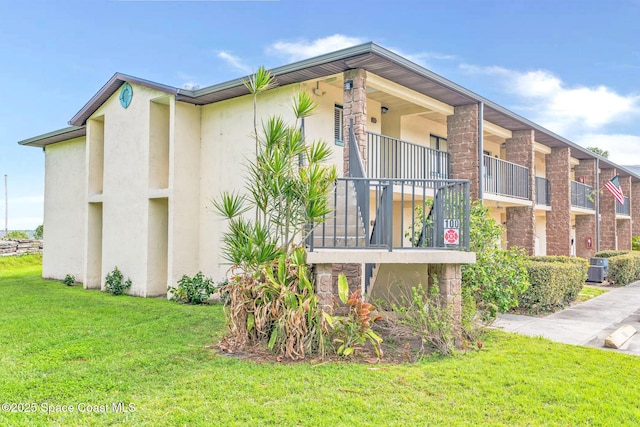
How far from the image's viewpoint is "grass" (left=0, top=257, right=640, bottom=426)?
4500 millimetres

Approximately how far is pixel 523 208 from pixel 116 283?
1448 centimetres

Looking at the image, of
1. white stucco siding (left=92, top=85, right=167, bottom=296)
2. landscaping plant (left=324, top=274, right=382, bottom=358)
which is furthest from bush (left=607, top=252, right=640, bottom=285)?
white stucco siding (left=92, top=85, right=167, bottom=296)

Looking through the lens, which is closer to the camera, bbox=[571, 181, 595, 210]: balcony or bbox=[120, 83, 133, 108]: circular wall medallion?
bbox=[120, 83, 133, 108]: circular wall medallion

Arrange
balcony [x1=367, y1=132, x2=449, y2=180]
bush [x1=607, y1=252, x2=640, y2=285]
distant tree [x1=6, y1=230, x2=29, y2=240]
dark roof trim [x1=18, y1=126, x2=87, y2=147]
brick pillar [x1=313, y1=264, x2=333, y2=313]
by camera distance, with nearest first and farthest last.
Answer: brick pillar [x1=313, y1=264, x2=333, y2=313] → balcony [x1=367, y1=132, x2=449, y2=180] → dark roof trim [x1=18, y1=126, x2=87, y2=147] → bush [x1=607, y1=252, x2=640, y2=285] → distant tree [x1=6, y1=230, x2=29, y2=240]

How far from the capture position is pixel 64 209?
59.4 feet


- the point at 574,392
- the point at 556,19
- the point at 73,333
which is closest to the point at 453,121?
the point at 556,19

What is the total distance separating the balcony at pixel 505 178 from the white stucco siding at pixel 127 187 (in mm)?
10578

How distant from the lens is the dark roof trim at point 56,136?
1677 cm

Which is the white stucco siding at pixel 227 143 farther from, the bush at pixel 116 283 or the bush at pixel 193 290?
the bush at pixel 116 283

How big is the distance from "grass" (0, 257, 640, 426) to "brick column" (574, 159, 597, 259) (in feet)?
59.6

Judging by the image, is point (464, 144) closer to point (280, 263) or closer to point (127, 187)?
point (280, 263)

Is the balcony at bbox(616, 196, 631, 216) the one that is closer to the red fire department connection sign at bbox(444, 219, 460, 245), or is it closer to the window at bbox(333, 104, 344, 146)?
the window at bbox(333, 104, 344, 146)

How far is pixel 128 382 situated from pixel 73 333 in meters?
3.44

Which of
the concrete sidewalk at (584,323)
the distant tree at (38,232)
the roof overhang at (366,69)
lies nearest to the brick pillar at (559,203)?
the roof overhang at (366,69)
